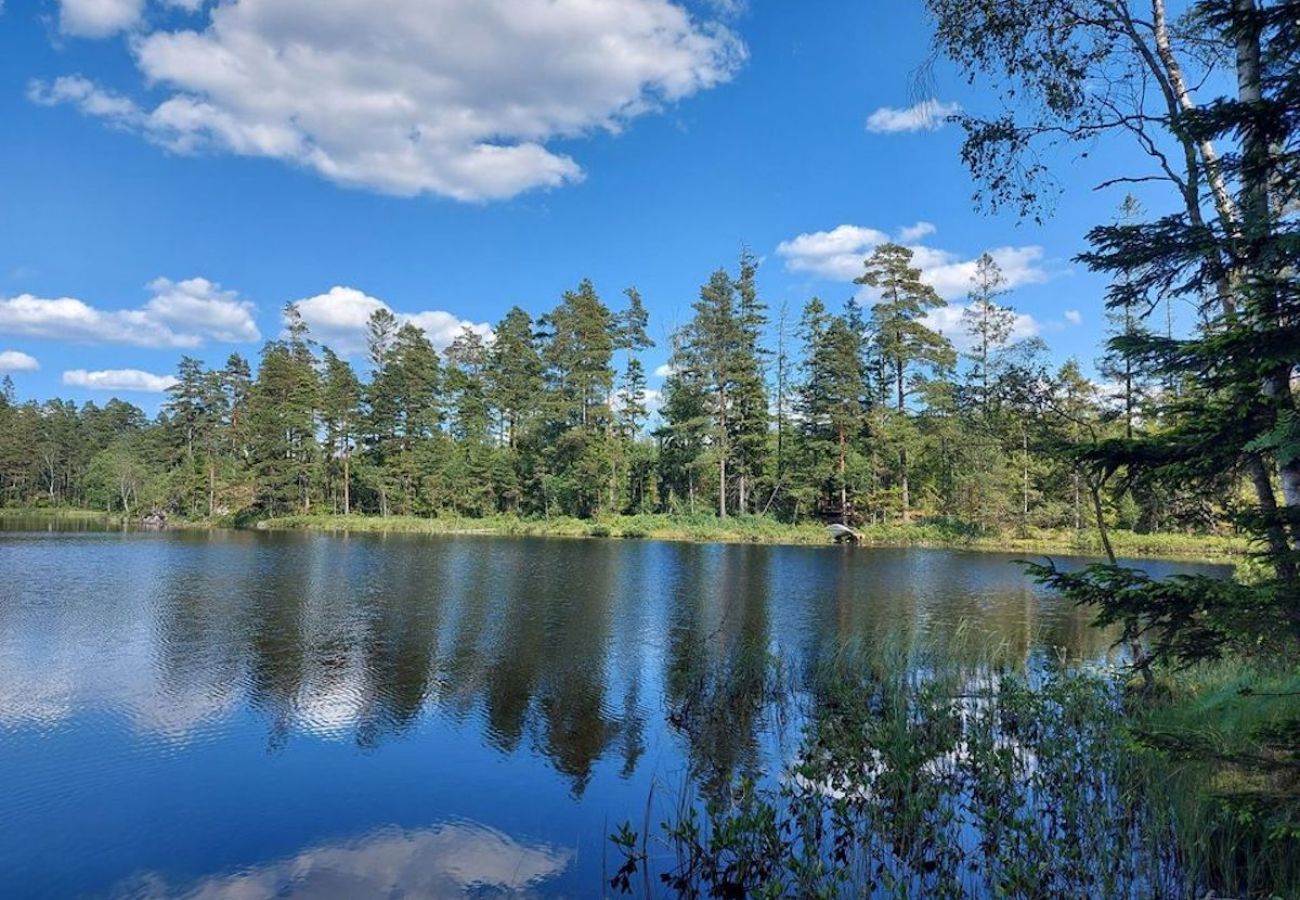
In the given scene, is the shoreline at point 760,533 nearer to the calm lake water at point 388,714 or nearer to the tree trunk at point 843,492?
the tree trunk at point 843,492

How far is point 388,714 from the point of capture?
31.7 feet

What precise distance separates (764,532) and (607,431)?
48.1 feet

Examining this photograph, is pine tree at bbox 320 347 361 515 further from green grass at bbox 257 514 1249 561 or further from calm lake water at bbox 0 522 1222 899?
calm lake water at bbox 0 522 1222 899

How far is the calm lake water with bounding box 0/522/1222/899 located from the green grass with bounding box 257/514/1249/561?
1720 centimetres

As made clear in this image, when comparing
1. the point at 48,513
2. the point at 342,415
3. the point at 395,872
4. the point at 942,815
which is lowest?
the point at 395,872

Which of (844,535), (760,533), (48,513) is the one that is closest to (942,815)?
(844,535)

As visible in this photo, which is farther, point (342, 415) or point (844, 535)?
point (342, 415)

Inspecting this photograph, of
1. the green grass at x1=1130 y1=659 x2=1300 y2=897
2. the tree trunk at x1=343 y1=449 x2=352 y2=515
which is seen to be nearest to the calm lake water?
the green grass at x1=1130 y1=659 x2=1300 y2=897

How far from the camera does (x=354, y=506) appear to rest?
2307 inches

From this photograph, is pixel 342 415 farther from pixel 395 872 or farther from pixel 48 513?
pixel 395 872

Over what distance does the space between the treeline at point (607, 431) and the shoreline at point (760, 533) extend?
1.89 meters

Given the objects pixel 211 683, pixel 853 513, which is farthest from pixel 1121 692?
pixel 853 513

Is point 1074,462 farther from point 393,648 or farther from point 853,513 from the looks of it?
point 853,513

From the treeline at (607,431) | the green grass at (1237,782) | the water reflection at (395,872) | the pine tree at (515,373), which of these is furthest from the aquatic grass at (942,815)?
the pine tree at (515,373)
